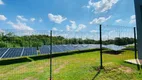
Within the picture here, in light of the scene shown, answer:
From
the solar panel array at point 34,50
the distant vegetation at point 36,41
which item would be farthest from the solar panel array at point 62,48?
the distant vegetation at point 36,41

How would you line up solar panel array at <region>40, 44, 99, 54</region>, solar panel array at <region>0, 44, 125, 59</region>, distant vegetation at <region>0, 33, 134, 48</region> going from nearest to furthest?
solar panel array at <region>0, 44, 125, 59</region>, solar panel array at <region>40, 44, 99, 54</region>, distant vegetation at <region>0, 33, 134, 48</region>

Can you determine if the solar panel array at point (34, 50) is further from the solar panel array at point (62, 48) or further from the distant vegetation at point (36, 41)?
the distant vegetation at point (36, 41)

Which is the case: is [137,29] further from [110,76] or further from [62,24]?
[62,24]

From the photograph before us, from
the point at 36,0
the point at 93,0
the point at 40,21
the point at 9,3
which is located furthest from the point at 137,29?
the point at 40,21

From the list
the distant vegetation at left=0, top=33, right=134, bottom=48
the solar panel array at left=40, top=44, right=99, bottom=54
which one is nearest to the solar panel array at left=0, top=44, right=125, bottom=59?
the solar panel array at left=40, top=44, right=99, bottom=54

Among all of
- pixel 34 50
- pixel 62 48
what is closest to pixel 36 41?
pixel 62 48

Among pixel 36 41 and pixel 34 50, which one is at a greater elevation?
pixel 36 41

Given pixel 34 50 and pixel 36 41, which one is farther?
pixel 36 41

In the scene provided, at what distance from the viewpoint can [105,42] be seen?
17891mm

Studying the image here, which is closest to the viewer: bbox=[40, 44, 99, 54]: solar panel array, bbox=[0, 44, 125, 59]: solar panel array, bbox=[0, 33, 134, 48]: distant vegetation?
bbox=[0, 44, 125, 59]: solar panel array

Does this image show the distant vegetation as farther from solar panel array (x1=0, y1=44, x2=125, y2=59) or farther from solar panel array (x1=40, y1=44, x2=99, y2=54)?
solar panel array (x1=0, y1=44, x2=125, y2=59)

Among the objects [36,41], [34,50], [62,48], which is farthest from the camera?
[36,41]

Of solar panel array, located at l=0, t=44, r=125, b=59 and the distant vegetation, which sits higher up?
the distant vegetation

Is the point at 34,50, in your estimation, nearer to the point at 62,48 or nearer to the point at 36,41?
the point at 62,48
